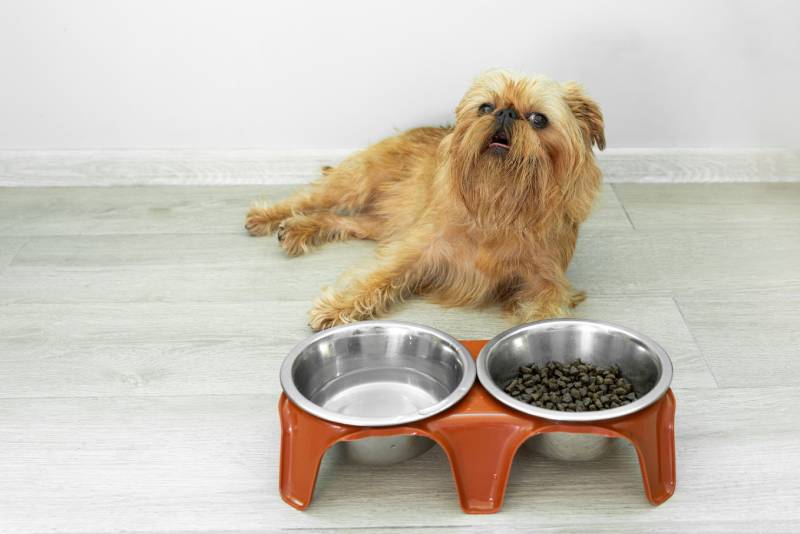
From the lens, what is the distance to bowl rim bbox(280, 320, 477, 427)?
166 cm

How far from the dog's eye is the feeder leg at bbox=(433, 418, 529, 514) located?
0.82m

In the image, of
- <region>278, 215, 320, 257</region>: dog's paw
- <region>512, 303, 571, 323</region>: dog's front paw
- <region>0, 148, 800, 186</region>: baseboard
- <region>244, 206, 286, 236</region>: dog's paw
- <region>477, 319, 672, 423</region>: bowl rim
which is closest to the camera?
<region>477, 319, 672, 423</region>: bowl rim

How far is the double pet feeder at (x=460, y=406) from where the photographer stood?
5.52ft

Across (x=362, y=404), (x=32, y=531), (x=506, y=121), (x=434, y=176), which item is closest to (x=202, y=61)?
(x=434, y=176)

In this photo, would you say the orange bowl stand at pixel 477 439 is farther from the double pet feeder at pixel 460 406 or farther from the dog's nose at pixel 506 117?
the dog's nose at pixel 506 117

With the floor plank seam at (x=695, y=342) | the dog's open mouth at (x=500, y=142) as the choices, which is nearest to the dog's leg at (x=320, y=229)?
the dog's open mouth at (x=500, y=142)

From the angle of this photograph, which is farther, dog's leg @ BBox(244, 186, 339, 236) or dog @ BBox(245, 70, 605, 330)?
dog's leg @ BBox(244, 186, 339, 236)

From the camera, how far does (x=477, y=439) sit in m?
1.71

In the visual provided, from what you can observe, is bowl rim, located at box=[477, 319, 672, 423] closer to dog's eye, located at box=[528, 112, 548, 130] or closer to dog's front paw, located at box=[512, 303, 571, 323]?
dog's front paw, located at box=[512, 303, 571, 323]

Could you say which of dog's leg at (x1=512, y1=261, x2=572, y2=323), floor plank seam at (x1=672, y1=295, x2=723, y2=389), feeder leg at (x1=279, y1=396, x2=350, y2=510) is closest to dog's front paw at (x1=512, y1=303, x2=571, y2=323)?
dog's leg at (x1=512, y1=261, x2=572, y2=323)

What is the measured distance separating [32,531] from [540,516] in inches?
40.1

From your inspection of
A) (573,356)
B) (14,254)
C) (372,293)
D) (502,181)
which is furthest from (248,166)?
(573,356)

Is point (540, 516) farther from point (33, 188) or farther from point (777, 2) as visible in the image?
point (33, 188)

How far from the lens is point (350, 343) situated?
2.02 meters
